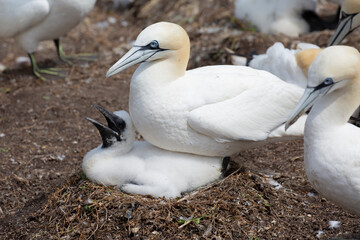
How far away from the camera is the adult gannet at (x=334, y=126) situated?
3.18m

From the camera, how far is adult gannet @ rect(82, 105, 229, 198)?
13.6ft

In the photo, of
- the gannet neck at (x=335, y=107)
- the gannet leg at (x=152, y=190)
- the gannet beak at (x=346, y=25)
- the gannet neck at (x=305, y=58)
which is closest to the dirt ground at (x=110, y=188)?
the gannet leg at (x=152, y=190)

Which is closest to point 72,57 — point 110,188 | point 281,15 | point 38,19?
point 38,19

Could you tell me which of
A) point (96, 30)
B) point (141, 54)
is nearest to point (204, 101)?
point (141, 54)

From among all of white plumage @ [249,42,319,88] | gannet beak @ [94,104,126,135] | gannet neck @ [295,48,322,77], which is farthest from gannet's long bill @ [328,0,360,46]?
gannet beak @ [94,104,126,135]

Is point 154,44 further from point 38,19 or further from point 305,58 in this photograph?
point 38,19

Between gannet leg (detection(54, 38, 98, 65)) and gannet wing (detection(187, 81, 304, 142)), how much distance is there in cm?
393

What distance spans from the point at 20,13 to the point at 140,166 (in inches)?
131

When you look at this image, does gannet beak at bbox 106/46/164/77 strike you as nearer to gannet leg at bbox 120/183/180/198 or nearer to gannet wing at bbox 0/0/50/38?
gannet leg at bbox 120/183/180/198

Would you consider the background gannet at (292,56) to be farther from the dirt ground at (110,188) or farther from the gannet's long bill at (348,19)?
the dirt ground at (110,188)

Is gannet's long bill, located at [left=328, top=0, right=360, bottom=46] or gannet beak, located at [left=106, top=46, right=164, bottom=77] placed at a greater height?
gannet beak, located at [left=106, top=46, right=164, bottom=77]

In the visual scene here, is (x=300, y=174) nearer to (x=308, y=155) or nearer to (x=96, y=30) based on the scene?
(x=308, y=155)

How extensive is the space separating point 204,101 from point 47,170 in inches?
71.5

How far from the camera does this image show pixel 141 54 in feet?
13.1
